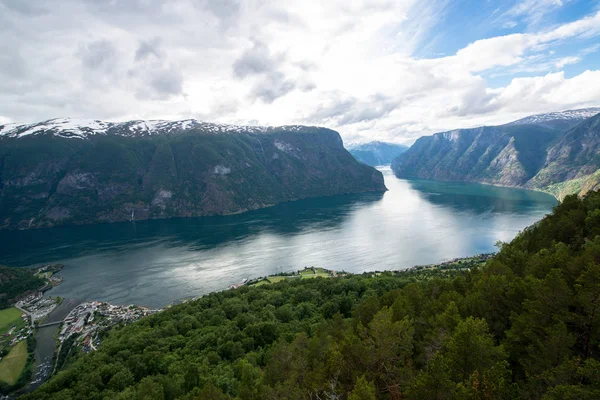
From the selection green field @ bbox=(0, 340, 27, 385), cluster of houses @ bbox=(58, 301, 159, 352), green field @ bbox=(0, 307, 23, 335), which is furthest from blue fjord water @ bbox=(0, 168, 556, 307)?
green field @ bbox=(0, 340, 27, 385)

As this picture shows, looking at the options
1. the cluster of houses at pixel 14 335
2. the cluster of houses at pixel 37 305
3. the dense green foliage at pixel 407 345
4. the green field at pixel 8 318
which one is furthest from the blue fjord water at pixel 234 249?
the dense green foliage at pixel 407 345

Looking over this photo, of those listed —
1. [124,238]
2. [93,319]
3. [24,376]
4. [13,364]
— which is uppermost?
[124,238]

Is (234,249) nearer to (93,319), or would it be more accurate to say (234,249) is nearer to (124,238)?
(93,319)

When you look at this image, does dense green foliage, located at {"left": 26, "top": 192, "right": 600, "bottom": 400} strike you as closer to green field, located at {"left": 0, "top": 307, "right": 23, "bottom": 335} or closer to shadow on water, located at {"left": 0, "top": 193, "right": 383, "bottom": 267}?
green field, located at {"left": 0, "top": 307, "right": 23, "bottom": 335}

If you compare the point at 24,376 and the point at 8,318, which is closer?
the point at 24,376

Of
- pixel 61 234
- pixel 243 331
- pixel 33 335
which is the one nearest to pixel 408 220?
pixel 243 331

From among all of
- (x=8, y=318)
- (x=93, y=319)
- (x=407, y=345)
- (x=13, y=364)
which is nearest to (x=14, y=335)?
(x=8, y=318)

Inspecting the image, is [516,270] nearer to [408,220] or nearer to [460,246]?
[460,246]
